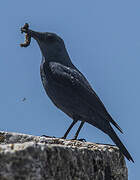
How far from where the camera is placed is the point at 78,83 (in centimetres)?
775

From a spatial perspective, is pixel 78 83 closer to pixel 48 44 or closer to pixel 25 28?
pixel 48 44

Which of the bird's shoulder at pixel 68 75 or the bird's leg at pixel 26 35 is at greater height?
the bird's leg at pixel 26 35

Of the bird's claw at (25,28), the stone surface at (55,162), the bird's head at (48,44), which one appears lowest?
the stone surface at (55,162)

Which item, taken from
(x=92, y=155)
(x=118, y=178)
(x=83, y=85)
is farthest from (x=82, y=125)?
(x=92, y=155)

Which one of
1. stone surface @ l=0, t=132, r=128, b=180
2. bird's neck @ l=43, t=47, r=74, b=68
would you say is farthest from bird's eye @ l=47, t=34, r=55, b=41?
stone surface @ l=0, t=132, r=128, b=180

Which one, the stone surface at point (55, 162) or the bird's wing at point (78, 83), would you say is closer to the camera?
the stone surface at point (55, 162)

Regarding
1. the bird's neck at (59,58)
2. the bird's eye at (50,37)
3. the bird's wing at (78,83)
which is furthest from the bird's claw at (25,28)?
the bird's wing at (78,83)

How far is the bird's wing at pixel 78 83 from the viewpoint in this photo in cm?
751

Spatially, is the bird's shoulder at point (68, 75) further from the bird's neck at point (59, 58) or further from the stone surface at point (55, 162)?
the stone surface at point (55, 162)

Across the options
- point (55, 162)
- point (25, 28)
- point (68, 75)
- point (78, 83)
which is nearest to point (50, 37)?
point (25, 28)

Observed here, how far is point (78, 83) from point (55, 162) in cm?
433

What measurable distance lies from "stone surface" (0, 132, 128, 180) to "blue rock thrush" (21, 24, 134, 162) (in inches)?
105

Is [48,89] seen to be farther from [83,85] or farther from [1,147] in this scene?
[1,147]

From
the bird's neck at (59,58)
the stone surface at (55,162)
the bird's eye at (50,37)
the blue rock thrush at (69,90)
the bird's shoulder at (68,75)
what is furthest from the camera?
the bird's eye at (50,37)
